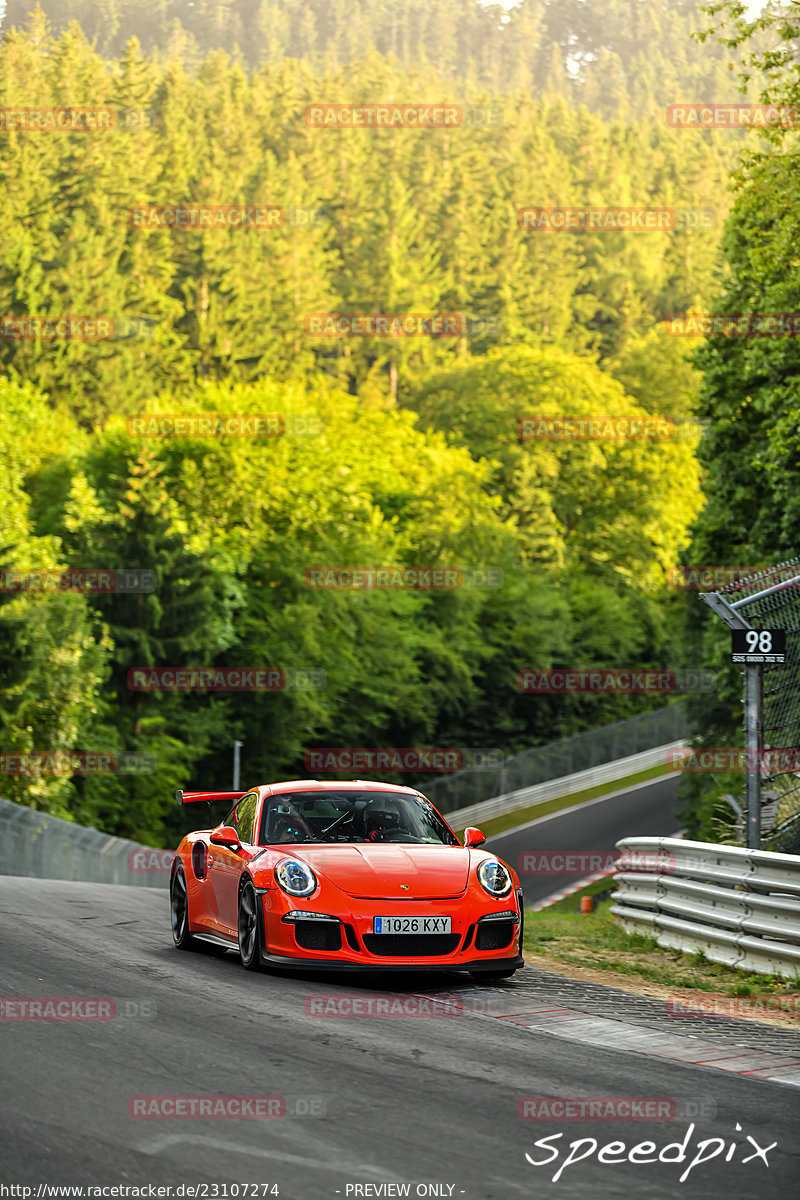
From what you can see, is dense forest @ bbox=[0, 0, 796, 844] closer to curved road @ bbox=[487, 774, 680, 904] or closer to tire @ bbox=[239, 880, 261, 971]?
curved road @ bbox=[487, 774, 680, 904]

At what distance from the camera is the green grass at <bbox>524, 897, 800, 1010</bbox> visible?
11086 millimetres

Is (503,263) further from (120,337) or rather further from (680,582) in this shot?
(680,582)

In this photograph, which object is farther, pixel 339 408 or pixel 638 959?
pixel 339 408

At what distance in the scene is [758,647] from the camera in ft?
41.2

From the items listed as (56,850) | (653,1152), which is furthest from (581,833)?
(653,1152)

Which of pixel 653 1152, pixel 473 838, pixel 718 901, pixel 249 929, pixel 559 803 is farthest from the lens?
pixel 559 803

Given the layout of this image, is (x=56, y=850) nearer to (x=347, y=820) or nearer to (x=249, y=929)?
(x=347, y=820)

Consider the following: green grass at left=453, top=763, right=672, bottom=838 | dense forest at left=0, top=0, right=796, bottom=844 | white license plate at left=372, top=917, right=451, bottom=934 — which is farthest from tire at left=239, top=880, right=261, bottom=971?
green grass at left=453, top=763, right=672, bottom=838

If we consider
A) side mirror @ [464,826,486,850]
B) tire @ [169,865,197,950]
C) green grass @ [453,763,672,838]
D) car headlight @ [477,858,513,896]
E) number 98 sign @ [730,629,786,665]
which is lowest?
green grass @ [453,763,672,838]

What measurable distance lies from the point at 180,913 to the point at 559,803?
48.1 metres

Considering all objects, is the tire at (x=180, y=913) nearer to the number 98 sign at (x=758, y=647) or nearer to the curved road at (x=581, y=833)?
the number 98 sign at (x=758, y=647)

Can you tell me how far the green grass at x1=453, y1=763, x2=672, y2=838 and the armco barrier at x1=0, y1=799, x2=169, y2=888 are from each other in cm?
2022

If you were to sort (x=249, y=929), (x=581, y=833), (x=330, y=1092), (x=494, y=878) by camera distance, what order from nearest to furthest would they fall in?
1. (x=330, y=1092)
2. (x=494, y=878)
3. (x=249, y=929)
4. (x=581, y=833)

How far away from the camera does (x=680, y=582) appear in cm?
3494
